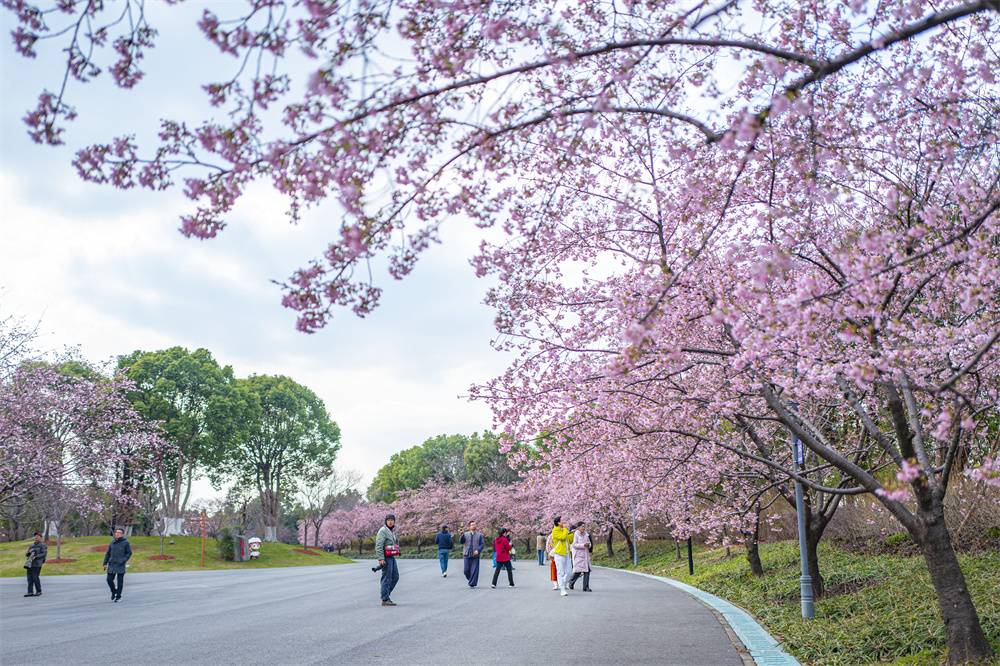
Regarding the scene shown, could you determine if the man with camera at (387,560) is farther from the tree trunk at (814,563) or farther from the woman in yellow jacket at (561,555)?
the tree trunk at (814,563)

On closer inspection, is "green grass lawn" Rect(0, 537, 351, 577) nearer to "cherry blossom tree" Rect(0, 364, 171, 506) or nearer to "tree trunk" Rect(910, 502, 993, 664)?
"cherry blossom tree" Rect(0, 364, 171, 506)

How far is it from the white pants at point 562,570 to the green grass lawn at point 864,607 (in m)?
3.26

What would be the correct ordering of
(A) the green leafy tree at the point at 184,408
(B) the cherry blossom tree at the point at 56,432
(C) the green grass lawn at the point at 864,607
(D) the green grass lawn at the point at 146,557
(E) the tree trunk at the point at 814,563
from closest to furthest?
(C) the green grass lawn at the point at 864,607
(E) the tree trunk at the point at 814,563
(B) the cherry blossom tree at the point at 56,432
(D) the green grass lawn at the point at 146,557
(A) the green leafy tree at the point at 184,408

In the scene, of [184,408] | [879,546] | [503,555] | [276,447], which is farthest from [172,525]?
[879,546]

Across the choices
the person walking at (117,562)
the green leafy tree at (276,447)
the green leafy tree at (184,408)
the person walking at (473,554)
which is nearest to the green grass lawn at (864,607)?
the person walking at (473,554)

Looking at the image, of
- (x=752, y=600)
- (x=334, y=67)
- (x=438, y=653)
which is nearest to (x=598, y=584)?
(x=752, y=600)

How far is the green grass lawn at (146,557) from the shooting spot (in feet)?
104

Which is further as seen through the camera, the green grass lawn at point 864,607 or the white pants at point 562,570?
the white pants at point 562,570

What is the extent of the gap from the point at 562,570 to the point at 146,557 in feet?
99.6

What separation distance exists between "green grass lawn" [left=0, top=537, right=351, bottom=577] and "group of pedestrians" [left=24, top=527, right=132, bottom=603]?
559 inches

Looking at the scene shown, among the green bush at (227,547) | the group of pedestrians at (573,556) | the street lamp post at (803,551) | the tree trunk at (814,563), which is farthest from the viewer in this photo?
the green bush at (227,547)

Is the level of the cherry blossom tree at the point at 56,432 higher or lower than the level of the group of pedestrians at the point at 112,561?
higher

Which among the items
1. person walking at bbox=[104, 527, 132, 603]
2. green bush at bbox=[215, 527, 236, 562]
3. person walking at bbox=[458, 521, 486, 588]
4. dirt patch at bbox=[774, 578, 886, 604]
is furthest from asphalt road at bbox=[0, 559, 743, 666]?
green bush at bbox=[215, 527, 236, 562]

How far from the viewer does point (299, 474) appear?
56438 millimetres
